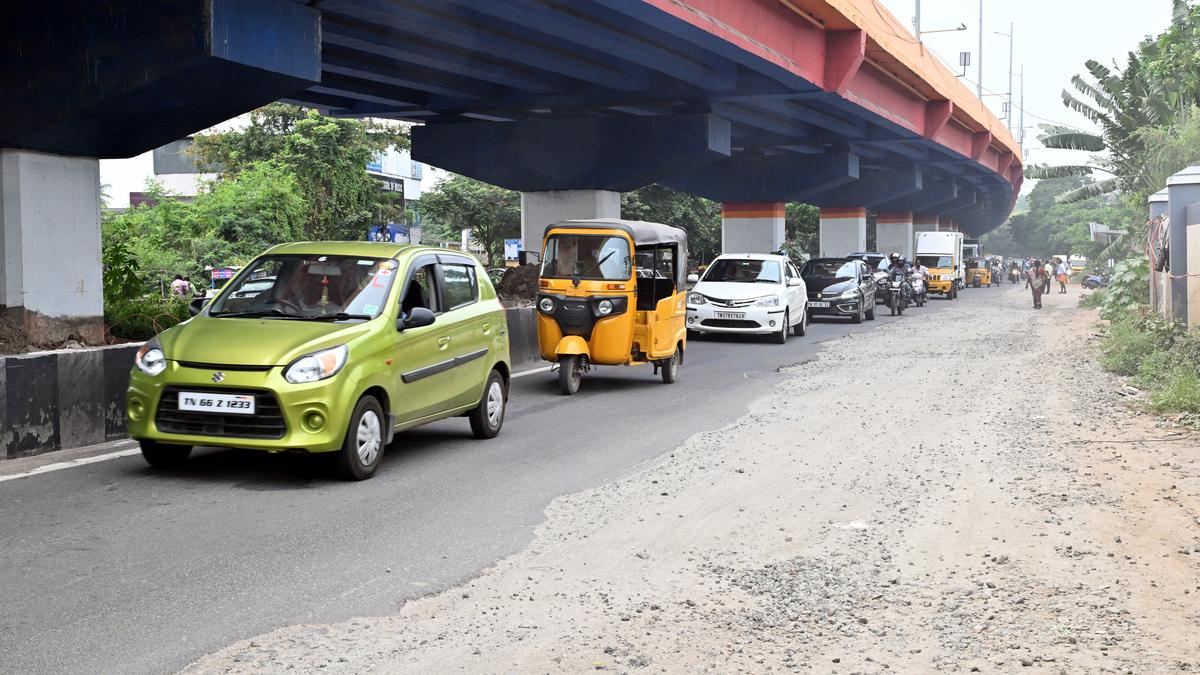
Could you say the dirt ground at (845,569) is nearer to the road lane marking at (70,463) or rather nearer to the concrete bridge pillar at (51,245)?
the road lane marking at (70,463)

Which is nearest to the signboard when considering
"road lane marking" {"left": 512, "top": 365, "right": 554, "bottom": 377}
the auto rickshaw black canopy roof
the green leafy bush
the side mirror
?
the green leafy bush

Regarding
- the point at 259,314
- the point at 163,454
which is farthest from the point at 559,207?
the point at 163,454

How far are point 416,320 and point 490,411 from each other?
6.32ft

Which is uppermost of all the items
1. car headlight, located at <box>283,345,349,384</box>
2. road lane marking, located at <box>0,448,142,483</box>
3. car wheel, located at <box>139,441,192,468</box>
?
car headlight, located at <box>283,345,349,384</box>

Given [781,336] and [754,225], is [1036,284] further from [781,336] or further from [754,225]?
[781,336]

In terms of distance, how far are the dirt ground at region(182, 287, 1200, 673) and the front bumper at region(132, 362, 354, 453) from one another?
1.70m

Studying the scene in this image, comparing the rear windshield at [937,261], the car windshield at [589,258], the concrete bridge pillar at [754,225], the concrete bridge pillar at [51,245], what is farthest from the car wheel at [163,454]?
the rear windshield at [937,261]

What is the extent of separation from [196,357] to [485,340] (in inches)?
117

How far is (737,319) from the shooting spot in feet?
78.6

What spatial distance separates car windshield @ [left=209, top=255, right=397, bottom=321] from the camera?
9.26 meters

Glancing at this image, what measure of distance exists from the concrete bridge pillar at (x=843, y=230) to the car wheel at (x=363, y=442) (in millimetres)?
48612

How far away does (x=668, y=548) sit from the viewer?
22.4 feet

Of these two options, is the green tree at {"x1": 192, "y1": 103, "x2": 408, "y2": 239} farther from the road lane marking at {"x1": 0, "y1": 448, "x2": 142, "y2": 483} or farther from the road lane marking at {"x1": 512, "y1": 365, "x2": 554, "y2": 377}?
the road lane marking at {"x1": 0, "y1": 448, "x2": 142, "y2": 483}

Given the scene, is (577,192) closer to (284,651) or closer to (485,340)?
(485,340)
